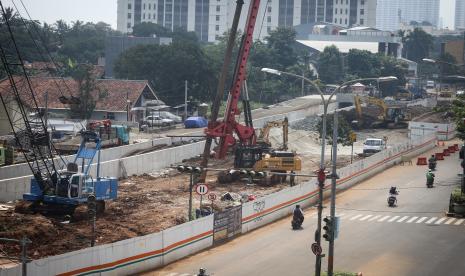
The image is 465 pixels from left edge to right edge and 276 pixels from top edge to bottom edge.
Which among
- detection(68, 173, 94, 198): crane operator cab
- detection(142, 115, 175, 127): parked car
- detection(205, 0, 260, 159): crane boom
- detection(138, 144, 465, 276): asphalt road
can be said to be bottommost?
detection(138, 144, 465, 276): asphalt road

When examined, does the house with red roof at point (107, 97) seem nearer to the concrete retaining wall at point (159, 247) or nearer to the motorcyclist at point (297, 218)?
the concrete retaining wall at point (159, 247)

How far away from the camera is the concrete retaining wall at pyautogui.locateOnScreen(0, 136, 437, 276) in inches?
1353

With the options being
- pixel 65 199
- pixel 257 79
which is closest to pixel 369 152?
pixel 65 199

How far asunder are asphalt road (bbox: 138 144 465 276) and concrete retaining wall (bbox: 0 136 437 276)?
2.02 feet

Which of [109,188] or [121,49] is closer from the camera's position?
[109,188]

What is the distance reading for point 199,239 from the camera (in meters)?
45.8

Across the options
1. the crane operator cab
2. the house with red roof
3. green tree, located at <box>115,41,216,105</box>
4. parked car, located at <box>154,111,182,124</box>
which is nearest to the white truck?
parked car, located at <box>154,111,182,124</box>

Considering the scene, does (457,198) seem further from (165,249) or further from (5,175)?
(5,175)

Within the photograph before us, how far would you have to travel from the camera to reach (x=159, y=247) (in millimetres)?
41594

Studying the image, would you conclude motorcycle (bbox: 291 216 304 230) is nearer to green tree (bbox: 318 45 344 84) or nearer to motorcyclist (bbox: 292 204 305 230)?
motorcyclist (bbox: 292 204 305 230)

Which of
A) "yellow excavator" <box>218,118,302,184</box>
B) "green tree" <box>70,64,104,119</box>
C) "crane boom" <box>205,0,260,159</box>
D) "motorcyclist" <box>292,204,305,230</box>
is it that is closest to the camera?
"motorcyclist" <box>292,204,305,230</box>

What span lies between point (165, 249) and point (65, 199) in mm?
10998

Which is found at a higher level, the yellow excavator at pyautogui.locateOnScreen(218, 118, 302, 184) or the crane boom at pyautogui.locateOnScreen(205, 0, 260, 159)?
the crane boom at pyautogui.locateOnScreen(205, 0, 260, 159)

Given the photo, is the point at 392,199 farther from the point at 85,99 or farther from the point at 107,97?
the point at 107,97
